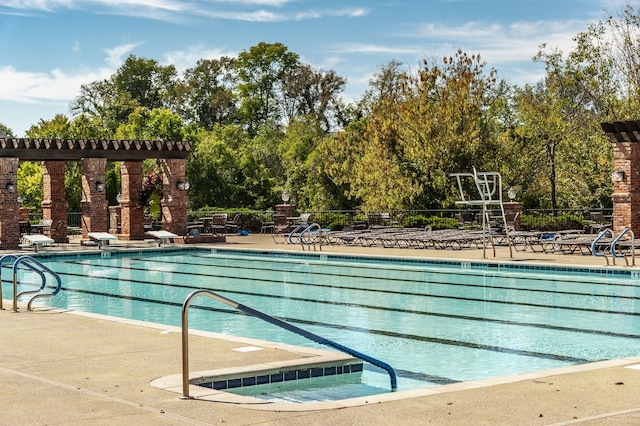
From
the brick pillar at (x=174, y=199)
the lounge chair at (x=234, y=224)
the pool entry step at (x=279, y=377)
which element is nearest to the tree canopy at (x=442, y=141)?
the lounge chair at (x=234, y=224)

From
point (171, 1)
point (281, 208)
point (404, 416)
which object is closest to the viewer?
point (404, 416)

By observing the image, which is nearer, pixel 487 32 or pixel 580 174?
pixel 580 174

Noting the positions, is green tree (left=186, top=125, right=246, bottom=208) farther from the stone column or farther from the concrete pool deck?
the concrete pool deck

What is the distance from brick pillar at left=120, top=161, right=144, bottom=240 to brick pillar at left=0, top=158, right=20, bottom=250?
167 inches

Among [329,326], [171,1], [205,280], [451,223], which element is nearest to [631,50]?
[451,223]

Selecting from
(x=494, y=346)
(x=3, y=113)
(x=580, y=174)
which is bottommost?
(x=494, y=346)

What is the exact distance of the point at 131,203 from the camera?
2958 cm

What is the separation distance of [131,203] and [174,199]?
4.50ft

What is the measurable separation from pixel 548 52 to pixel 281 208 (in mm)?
13737

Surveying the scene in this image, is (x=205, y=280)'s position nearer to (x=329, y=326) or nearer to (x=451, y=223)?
(x=329, y=326)

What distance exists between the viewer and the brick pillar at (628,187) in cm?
2211

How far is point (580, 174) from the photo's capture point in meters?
35.0

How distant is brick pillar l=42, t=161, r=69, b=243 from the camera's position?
2930cm

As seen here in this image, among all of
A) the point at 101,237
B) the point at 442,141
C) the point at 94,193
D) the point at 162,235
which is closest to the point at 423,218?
the point at 442,141
